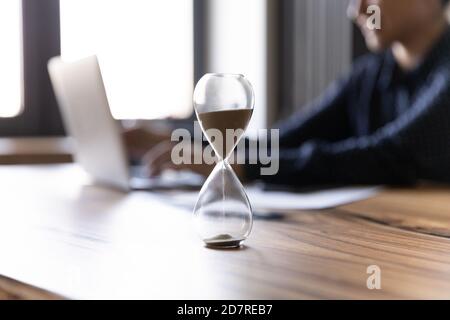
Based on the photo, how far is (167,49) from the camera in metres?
3.58

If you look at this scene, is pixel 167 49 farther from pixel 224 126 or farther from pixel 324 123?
pixel 224 126

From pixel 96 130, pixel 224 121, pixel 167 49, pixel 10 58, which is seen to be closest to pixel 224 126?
pixel 224 121

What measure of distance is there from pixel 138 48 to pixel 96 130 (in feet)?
7.37

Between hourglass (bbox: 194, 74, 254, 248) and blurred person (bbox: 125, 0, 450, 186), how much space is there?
0.68 meters

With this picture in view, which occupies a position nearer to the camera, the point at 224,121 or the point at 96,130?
the point at 224,121

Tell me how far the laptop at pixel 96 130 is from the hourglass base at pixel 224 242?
517 mm

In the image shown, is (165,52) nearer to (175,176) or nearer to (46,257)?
(175,176)

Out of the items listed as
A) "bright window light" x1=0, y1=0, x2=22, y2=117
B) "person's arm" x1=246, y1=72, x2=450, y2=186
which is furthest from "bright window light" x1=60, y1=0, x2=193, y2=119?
"person's arm" x1=246, y1=72, x2=450, y2=186

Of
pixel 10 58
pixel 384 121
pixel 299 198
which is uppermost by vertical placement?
pixel 10 58

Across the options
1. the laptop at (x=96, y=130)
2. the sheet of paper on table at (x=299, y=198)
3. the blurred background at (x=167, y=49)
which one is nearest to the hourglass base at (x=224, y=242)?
the sheet of paper on table at (x=299, y=198)

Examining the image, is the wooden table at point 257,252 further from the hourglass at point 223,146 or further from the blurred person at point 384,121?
the blurred person at point 384,121

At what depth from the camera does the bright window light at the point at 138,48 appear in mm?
3209

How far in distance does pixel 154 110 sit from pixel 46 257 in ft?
9.44
